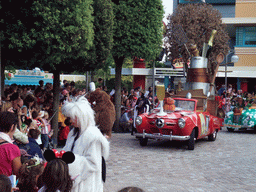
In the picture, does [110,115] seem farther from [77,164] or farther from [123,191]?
[123,191]

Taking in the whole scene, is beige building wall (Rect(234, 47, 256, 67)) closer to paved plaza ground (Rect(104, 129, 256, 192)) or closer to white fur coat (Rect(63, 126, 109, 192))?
paved plaza ground (Rect(104, 129, 256, 192))

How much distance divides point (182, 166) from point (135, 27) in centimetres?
707

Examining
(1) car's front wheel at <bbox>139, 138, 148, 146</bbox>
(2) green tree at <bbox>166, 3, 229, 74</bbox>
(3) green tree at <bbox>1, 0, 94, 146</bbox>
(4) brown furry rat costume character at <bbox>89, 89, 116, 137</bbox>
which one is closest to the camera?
(4) brown furry rat costume character at <bbox>89, 89, 116, 137</bbox>

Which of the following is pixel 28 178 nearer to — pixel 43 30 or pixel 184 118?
pixel 43 30

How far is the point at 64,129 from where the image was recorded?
36.8 feet

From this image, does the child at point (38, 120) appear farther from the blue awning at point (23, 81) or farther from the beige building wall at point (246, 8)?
the beige building wall at point (246, 8)

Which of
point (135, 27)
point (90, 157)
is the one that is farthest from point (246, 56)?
point (90, 157)

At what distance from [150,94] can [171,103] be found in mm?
6450

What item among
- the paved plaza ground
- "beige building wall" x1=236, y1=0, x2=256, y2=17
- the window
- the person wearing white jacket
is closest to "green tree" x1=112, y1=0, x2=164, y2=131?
the paved plaza ground

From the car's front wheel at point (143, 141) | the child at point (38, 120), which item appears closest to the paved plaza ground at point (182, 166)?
the car's front wheel at point (143, 141)

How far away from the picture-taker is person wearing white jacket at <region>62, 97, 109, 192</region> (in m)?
3.53

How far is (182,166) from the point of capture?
903 cm

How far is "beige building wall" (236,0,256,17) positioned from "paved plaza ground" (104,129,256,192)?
23932mm

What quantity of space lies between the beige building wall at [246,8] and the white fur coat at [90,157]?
33.7 metres
